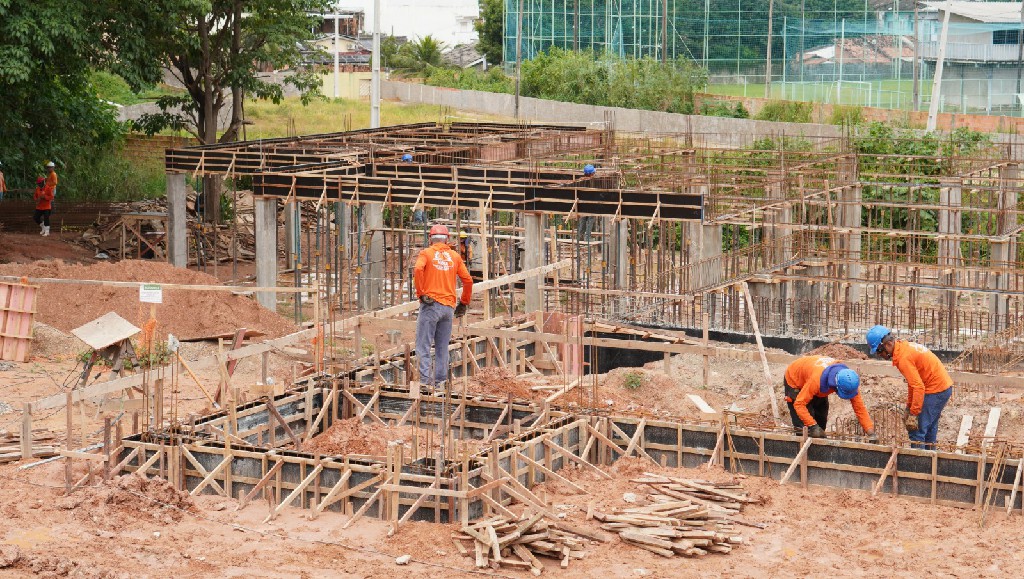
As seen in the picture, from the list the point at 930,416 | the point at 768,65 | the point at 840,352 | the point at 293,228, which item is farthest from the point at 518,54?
the point at 930,416

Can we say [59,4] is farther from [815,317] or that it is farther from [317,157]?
[815,317]

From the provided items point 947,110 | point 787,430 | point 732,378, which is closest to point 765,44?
point 947,110

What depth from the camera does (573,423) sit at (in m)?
16.3

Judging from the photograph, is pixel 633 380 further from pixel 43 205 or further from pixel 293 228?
pixel 43 205

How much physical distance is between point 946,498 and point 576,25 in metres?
49.0

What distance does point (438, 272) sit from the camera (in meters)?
17.3

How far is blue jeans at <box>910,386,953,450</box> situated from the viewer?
1552cm

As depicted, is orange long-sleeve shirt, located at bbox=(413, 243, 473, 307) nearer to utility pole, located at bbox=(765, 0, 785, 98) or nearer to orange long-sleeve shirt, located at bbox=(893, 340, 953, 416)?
orange long-sleeve shirt, located at bbox=(893, 340, 953, 416)

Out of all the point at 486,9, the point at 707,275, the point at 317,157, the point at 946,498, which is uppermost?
the point at 486,9

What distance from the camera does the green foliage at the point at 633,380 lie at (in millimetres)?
19484

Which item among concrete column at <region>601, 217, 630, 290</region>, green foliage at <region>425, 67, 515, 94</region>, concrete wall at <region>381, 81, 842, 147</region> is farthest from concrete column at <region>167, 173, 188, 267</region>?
green foliage at <region>425, 67, 515, 94</region>

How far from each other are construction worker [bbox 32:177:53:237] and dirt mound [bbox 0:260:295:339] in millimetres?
8935

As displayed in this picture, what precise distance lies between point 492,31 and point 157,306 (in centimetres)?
5474

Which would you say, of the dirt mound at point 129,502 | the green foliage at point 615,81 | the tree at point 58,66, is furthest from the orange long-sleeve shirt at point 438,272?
the green foliage at point 615,81
